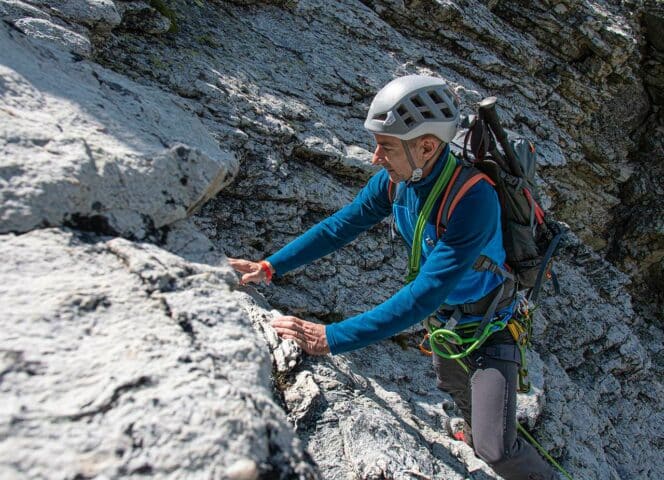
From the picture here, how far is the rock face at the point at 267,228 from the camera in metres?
2.50

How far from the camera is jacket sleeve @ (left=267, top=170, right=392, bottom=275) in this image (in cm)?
514

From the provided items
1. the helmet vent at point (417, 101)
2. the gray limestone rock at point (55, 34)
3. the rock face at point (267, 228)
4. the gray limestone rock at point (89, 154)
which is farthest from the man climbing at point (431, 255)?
the gray limestone rock at point (55, 34)

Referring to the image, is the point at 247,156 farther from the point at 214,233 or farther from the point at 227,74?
the point at 227,74

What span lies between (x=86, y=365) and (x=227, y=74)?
244 inches

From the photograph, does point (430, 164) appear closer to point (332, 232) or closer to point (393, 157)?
point (393, 157)

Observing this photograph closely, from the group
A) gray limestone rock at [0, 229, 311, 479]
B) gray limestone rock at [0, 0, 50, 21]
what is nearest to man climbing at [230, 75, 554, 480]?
gray limestone rock at [0, 229, 311, 479]

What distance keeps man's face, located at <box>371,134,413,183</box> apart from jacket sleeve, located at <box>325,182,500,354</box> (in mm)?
603

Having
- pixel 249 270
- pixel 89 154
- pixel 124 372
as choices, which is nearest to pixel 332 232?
pixel 249 270

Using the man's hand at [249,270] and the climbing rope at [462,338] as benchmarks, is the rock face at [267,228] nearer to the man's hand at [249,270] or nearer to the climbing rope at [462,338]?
the man's hand at [249,270]

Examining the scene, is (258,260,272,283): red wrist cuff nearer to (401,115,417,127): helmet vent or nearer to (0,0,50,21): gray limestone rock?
(401,115,417,127): helmet vent

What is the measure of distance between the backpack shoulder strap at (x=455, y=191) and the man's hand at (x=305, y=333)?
1.33 m

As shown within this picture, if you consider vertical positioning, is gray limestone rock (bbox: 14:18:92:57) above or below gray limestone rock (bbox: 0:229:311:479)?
below

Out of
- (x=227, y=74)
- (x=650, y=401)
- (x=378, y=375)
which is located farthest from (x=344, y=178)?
(x=650, y=401)

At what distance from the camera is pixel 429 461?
15.9ft
